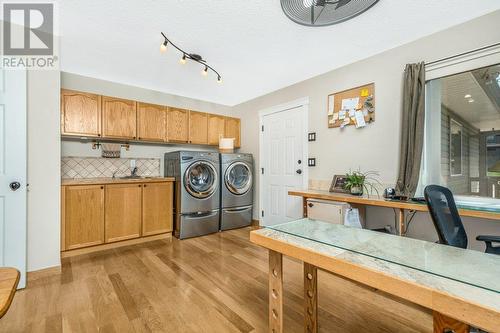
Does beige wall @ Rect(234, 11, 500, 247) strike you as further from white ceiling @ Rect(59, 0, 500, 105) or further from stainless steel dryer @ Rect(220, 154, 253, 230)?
stainless steel dryer @ Rect(220, 154, 253, 230)

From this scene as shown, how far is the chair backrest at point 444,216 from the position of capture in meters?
1.33

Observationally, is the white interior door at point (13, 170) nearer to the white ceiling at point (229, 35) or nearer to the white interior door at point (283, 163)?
the white ceiling at point (229, 35)

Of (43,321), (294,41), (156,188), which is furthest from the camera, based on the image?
(156,188)

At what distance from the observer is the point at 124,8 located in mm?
1956

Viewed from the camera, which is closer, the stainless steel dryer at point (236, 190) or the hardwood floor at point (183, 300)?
the hardwood floor at point (183, 300)

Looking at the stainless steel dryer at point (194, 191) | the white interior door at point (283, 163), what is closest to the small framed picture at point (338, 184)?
the white interior door at point (283, 163)

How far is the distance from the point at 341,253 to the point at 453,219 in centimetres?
121

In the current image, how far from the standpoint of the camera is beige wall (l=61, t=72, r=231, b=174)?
10.6ft

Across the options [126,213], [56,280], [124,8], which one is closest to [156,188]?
[126,213]

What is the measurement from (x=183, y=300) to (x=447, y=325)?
178cm

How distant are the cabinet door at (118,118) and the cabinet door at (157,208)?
866 mm

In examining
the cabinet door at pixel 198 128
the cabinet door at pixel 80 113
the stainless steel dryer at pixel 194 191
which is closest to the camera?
the cabinet door at pixel 80 113

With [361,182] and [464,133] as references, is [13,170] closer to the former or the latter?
A: [361,182]

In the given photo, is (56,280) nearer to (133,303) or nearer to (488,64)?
(133,303)
